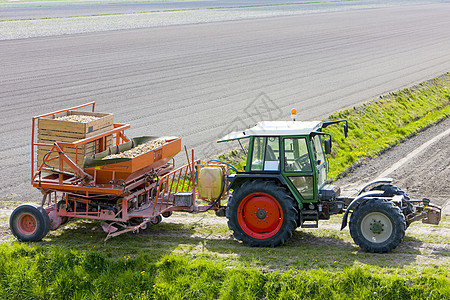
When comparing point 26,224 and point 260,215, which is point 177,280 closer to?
point 260,215

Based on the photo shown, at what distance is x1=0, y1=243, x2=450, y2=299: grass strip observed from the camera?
34.4 feet

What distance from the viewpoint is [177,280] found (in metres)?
11.4

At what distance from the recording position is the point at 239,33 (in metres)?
58.6

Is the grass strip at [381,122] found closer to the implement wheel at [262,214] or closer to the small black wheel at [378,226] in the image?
the implement wheel at [262,214]

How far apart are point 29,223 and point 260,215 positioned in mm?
5272

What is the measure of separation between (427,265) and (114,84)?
24650 millimetres

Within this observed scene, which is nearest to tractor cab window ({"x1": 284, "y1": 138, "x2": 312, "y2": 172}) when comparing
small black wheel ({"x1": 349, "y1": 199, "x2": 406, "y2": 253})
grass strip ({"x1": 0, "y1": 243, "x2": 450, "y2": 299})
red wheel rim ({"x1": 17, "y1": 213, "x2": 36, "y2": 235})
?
small black wheel ({"x1": 349, "y1": 199, "x2": 406, "y2": 253})

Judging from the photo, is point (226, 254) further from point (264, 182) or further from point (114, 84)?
point (114, 84)

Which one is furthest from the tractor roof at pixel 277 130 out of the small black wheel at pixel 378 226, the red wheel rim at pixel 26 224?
the red wheel rim at pixel 26 224

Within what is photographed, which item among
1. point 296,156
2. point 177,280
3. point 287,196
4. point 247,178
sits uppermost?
point 296,156

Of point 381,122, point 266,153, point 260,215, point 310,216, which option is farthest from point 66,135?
point 381,122

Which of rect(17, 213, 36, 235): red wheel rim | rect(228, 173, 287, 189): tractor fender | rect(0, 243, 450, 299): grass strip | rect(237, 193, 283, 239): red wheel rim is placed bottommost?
rect(0, 243, 450, 299): grass strip

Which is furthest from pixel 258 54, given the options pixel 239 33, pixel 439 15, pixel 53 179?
pixel 439 15

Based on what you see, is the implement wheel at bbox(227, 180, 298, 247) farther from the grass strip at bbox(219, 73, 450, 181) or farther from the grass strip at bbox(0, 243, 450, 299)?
the grass strip at bbox(219, 73, 450, 181)
